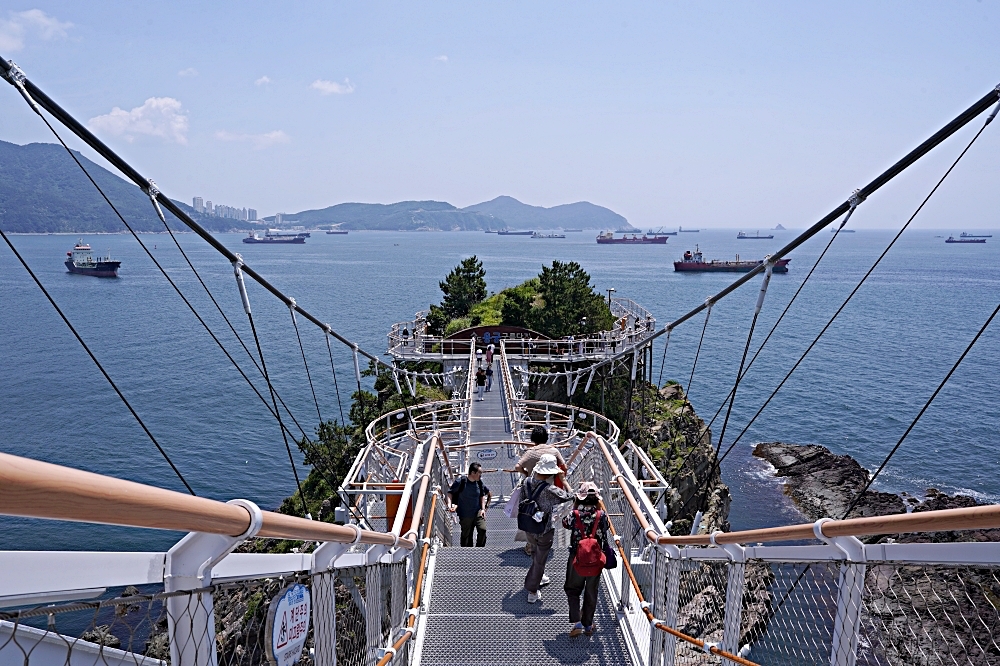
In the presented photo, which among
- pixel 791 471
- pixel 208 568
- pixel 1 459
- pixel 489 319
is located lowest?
pixel 791 471

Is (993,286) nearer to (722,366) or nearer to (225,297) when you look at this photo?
(722,366)

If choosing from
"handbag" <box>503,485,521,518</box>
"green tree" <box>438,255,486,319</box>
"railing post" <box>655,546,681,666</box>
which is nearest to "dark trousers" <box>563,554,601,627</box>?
"railing post" <box>655,546,681,666</box>

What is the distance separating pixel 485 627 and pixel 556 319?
92.8 ft

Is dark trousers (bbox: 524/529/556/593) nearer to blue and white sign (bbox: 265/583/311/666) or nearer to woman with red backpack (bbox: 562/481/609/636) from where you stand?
woman with red backpack (bbox: 562/481/609/636)

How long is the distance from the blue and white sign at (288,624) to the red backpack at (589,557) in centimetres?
308

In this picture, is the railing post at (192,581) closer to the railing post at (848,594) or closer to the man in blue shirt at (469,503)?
the railing post at (848,594)

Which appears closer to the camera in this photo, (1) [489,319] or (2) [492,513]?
(2) [492,513]

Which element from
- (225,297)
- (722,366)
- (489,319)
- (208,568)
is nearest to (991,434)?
(722,366)

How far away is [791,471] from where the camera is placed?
115ft

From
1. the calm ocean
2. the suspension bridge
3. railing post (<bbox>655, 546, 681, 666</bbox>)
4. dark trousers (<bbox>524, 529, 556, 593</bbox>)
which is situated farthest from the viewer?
the calm ocean

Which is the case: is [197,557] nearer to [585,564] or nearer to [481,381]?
[585,564]

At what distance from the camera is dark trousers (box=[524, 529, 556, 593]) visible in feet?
20.1

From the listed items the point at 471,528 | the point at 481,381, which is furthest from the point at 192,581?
the point at 481,381

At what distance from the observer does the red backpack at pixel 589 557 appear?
555 cm
